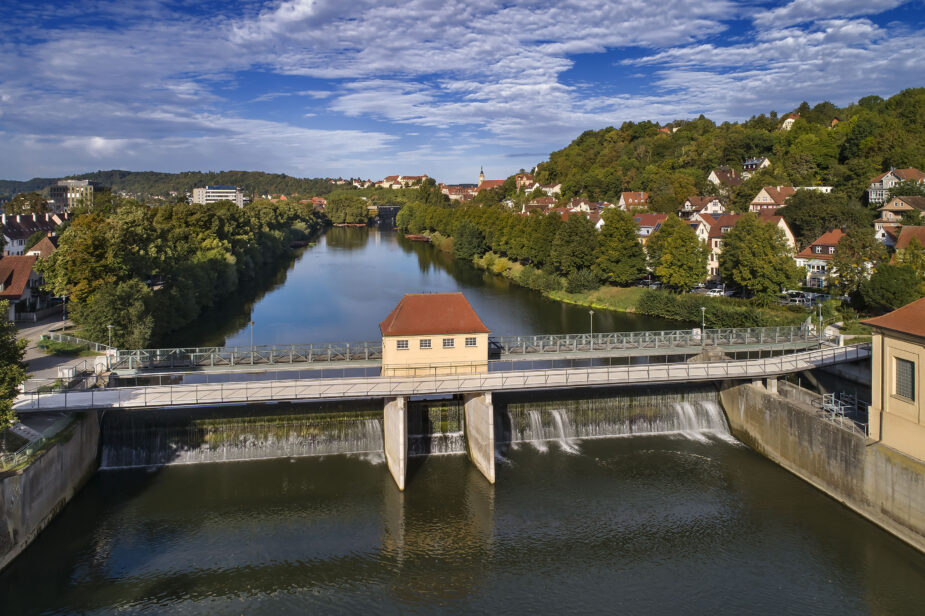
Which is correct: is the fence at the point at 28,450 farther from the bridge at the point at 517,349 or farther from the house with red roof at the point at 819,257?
the house with red roof at the point at 819,257

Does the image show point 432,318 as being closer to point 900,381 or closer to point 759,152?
point 900,381

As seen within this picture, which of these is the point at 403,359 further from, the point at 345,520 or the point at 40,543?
the point at 40,543

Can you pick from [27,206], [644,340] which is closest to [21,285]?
[644,340]

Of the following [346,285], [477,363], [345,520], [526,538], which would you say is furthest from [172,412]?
[346,285]

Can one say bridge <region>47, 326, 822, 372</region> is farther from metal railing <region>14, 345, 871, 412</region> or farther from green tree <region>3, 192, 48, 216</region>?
green tree <region>3, 192, 48, 216</region>

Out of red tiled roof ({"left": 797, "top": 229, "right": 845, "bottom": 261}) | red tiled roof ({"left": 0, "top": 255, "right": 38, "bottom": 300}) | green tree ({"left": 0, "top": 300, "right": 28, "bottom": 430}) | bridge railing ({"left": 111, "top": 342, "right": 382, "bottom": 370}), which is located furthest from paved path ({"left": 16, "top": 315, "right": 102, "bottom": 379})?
red tiled roof ({"left": 797, "top": 229, "right": 845, "bottom": 261})

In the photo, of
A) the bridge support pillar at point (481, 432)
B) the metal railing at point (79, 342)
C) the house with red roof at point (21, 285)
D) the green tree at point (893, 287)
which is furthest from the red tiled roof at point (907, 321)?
the house with red roof at point (21, 285)
